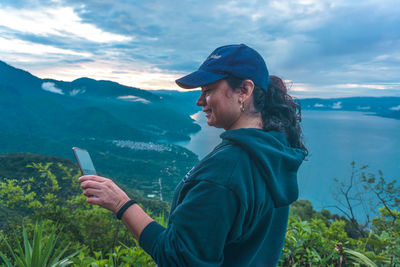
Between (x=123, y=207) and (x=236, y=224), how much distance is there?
354mm

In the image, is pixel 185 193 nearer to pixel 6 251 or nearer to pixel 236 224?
pixel 236 224

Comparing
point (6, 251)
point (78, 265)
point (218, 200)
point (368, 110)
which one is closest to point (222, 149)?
point (218, 200)

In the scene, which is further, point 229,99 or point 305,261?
point 305,261

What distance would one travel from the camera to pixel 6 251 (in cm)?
193

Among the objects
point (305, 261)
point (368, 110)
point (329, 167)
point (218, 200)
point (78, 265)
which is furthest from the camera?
point (368, 110)

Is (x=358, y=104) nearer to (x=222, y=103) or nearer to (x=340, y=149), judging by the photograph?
(x=340, y=149)

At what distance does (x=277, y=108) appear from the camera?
958 mm

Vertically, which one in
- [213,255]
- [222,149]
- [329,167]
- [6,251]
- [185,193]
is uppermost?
[222,149]

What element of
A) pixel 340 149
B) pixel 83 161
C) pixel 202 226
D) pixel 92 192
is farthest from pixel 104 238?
pixel 340 149

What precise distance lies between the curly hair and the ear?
13mm

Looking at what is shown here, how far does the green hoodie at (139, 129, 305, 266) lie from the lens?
2.15 ft

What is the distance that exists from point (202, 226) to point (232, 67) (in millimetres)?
477

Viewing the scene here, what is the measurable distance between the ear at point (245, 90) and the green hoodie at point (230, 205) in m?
0.13

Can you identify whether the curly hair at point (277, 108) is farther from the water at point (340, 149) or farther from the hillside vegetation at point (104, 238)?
the water at point (340, 149)
